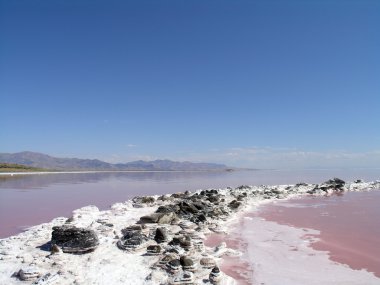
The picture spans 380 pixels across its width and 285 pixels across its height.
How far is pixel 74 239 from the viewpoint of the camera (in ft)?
35.5

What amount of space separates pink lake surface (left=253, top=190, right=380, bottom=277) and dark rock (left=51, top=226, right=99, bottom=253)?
7847 mm

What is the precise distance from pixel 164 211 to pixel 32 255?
808cm

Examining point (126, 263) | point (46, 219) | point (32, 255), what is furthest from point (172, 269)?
point (46, 219)

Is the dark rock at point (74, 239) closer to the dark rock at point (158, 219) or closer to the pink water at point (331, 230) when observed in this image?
the pink water at point (331, 230)

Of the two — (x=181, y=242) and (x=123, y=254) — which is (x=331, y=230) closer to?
(x=181, y=242)

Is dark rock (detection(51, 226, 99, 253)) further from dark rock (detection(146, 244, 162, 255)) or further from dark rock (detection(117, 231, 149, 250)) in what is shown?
dark rock (detection(146, 244, 162, 255))

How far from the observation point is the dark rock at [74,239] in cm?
1058

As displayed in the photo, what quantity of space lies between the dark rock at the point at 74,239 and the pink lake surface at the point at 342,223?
785 cm

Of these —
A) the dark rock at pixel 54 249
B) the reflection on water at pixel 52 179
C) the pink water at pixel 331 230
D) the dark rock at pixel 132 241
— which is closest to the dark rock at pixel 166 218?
the pink water at pixel 331 230

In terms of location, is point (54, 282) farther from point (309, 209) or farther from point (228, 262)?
point (309, 209)

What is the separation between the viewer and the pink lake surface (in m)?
10.9

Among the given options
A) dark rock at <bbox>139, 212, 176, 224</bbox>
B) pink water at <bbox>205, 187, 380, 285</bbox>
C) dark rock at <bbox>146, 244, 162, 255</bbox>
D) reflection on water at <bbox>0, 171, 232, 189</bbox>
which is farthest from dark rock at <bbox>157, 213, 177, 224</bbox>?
reflection on water at <bbox>0, 171, 232, 189</bbox>

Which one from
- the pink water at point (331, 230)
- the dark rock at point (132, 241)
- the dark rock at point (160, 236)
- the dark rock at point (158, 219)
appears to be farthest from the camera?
the dark rock at point (158, 219)

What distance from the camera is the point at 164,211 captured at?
57.6ft
